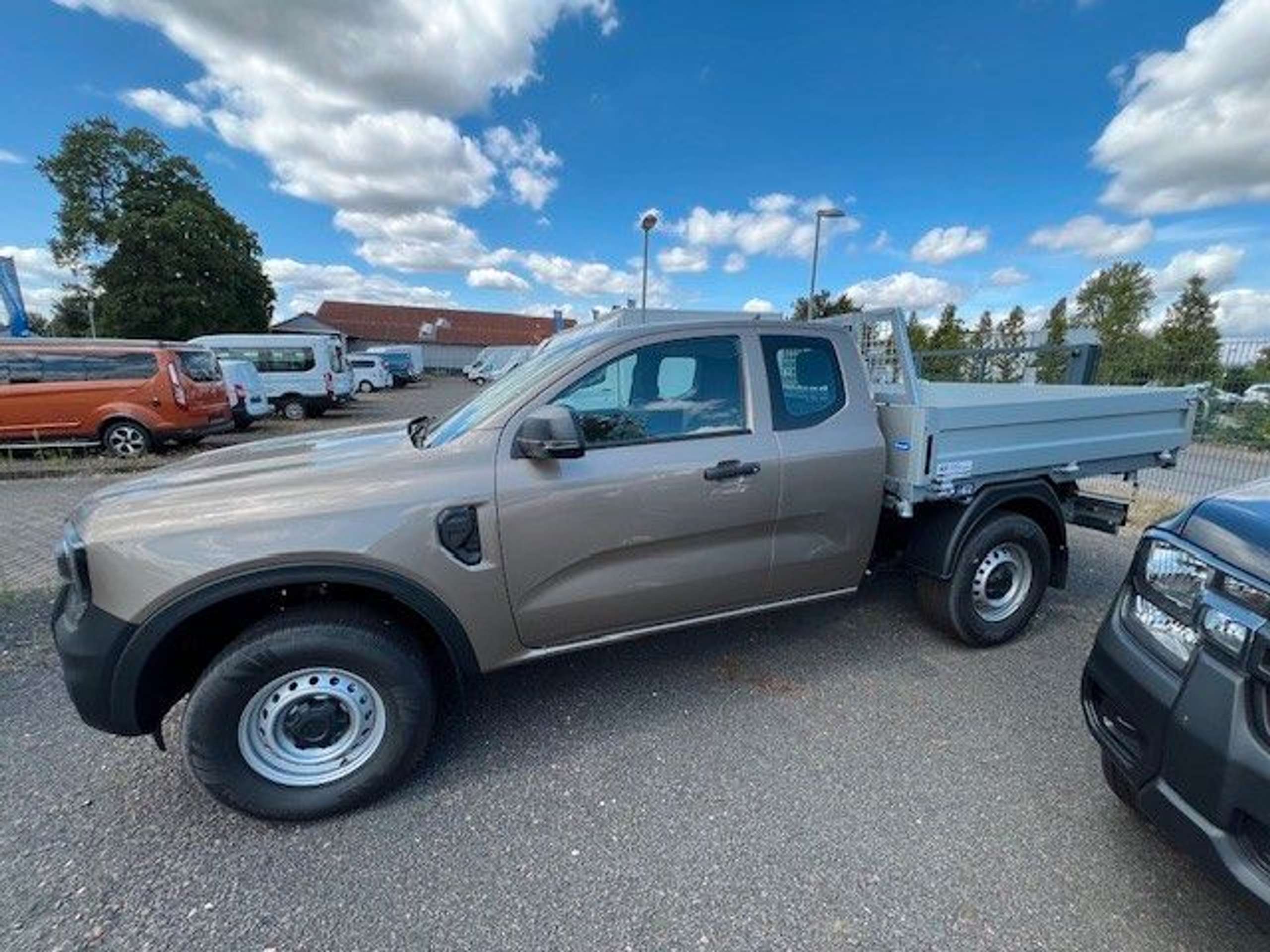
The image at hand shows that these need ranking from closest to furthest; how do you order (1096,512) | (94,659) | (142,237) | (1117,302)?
(94,659)
(1096,512)
(1117,302)
(142,237)

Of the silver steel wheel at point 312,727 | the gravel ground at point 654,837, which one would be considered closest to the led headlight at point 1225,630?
the gravel ground at point 654,837

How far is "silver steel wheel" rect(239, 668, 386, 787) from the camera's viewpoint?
228 centimetres

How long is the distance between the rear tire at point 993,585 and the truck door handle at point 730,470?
4.70 ft

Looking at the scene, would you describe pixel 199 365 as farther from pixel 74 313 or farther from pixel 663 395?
pixel 74 313

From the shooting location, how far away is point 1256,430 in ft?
25.2

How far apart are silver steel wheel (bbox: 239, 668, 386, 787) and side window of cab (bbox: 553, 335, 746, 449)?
1353 millimetres

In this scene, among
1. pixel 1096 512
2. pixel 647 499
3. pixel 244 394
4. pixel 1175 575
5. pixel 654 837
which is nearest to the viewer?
pixel 1175 575

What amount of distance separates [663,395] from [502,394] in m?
0.76

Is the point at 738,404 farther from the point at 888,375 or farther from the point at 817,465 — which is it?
the point at 888,375

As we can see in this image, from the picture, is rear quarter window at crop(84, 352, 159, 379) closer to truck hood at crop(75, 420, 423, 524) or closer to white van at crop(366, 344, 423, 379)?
truck hood at crop(75, 420, 423, 524)

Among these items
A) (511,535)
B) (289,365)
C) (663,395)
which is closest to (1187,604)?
(663,395)

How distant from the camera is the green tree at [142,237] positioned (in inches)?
1310

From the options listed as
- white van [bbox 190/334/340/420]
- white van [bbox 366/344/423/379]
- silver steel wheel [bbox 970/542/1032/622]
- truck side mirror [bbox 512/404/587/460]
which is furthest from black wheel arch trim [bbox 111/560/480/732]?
white van [bbox 366/344/423/379]

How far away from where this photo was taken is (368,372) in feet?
97.9
